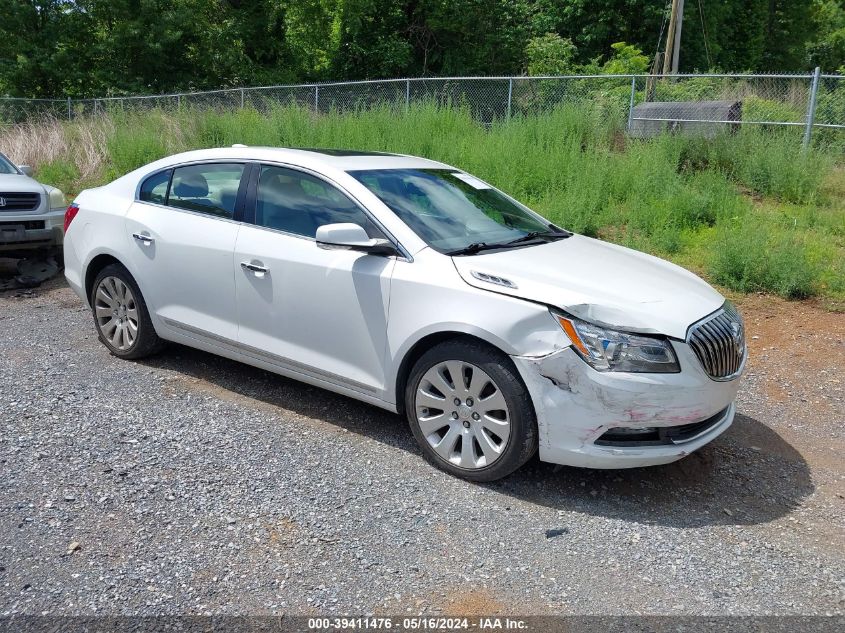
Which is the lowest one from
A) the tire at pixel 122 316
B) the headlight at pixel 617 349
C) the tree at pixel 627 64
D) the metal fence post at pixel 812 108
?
the tire at pixel 122 316

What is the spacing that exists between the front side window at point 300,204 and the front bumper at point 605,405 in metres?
1.40

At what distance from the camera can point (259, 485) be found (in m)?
3.96

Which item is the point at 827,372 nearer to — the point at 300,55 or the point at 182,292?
the point at 182,292

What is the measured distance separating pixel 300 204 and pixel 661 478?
109 inches

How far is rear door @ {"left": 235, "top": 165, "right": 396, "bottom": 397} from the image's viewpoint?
4340mm

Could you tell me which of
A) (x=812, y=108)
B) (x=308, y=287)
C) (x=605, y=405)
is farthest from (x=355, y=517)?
(x=812, y=108)

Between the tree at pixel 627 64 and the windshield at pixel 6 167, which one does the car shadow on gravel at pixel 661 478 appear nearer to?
the windshield at pixel 6 167

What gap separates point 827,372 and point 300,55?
2815 cm

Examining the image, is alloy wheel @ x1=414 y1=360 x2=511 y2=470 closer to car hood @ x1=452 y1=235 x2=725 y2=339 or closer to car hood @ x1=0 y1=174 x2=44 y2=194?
car hood @ x1=452 y1=235 x2=725 y2=339

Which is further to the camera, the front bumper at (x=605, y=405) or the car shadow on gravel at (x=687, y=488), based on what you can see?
the car shadow on gravel at (x=687, y=488)

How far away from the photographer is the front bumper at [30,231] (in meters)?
8.24

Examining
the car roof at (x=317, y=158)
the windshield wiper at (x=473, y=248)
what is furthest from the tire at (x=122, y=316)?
the windshield wiper at (x=473, y=248)

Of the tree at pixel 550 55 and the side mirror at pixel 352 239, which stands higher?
the tree at pixel 550 55

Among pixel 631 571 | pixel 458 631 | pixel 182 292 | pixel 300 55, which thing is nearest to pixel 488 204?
pixel 182 292
